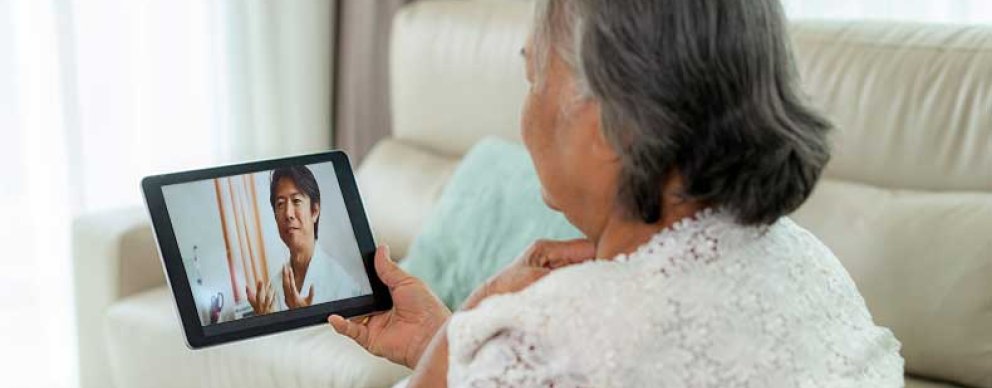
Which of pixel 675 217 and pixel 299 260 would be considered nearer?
pixel 675 217

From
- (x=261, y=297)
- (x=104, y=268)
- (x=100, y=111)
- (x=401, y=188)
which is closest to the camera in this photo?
(x=261, y=297)

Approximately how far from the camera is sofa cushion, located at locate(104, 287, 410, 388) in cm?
238

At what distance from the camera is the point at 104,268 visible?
273 centimetres

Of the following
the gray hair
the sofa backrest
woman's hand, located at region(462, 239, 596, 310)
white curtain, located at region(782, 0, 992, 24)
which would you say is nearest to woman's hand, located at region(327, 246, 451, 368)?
A: woman's hand, located at region(462, 239, 596, 310)

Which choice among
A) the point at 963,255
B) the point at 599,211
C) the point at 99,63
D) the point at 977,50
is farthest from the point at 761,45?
the point at 99,63

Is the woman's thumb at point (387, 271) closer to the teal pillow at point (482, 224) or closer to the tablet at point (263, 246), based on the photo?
the tablet at point (263, 246)

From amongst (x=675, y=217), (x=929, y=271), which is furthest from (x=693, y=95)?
(x=929, y=271)

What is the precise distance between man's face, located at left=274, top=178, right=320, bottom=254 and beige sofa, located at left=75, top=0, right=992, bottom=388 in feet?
2.97

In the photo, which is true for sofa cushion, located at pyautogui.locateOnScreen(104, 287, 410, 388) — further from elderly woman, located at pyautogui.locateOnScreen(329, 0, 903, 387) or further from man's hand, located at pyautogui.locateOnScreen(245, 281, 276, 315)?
elderly woman, located at pyautogui.locateOnScreen(329, 0, 903, 387)

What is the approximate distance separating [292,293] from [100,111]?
5.88 feet

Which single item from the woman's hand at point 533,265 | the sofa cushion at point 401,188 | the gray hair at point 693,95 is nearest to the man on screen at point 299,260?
the woman's hand at point 533,265

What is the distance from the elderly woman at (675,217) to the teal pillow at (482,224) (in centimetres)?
134

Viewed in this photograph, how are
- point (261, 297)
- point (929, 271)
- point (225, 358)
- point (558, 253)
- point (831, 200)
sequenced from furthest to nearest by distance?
point (225, 358)
point (831, 200)
point (929, 271)
point (261, 297)
point (558, 253)

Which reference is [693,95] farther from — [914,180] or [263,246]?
[914,180]
